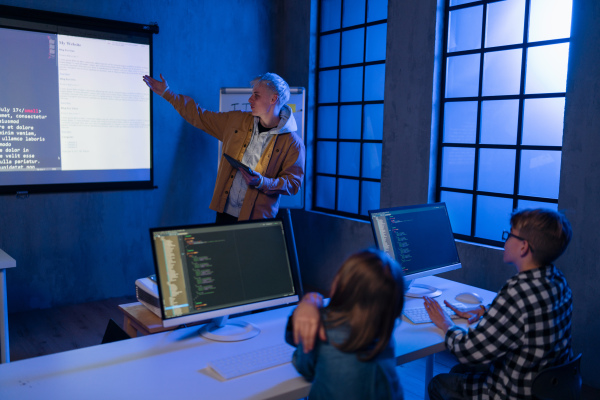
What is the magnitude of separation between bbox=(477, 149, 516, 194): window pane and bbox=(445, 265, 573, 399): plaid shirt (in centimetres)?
208

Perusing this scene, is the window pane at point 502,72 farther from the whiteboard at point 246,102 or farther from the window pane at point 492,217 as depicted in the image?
the whiteboard at point 246,102

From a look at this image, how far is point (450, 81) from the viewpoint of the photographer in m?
3.92

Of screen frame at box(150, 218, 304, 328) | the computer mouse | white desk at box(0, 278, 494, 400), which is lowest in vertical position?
white desk at box(0, 278, 494, 400)

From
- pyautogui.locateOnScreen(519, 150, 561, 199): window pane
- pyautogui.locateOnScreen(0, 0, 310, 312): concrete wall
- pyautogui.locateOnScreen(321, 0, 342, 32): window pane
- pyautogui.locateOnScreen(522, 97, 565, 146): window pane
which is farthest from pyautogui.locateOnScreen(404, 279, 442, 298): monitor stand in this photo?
pyautogui.locateOnScreen(321, 0, 342, 32): window pane

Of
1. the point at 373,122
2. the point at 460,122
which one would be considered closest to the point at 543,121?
the point at 460,122

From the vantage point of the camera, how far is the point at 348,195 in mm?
4879

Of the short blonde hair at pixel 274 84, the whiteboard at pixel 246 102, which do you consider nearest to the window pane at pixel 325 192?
the whiteboard at pixel 246 102

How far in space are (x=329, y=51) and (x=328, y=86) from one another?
0.33m

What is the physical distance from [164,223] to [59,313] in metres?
1.16

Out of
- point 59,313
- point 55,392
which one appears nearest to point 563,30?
point 55,392

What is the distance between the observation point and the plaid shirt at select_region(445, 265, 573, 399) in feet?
5.08

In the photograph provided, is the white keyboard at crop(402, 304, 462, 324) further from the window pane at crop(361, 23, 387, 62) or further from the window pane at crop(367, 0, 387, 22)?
the window pane at crop(367, 0, 387, 22)

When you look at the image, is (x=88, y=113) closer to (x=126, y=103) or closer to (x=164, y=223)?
(x=126, y=103)

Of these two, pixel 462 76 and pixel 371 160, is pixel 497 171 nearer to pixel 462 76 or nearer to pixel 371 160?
pixel 462 76
